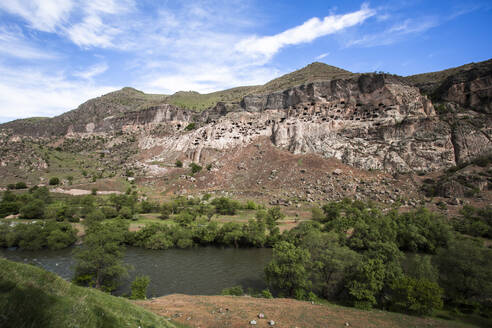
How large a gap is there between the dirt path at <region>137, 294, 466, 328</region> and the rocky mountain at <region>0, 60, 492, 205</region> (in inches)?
2049

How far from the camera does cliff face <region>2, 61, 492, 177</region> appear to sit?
59.5 meters

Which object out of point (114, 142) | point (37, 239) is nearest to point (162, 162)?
point (114, 142)

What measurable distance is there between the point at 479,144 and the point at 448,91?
2199cm

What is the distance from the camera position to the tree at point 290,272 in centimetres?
2094

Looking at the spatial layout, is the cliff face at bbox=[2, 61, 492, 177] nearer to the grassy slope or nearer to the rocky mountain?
the rocky mountain

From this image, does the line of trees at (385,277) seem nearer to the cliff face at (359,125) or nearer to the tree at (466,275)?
the tree at (466,275)

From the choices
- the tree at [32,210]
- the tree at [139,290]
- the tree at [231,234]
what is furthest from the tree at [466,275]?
the tree at [32,210]

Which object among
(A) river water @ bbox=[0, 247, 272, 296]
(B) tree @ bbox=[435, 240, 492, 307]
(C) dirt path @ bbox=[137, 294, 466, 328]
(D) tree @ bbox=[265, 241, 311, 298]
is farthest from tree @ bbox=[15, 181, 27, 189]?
(B) tree @ bbox=[435, 240, 492, 307]

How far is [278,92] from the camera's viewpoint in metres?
89.5

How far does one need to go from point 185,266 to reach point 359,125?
63.8m

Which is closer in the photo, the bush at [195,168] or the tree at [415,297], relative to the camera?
the tree at [415,297]

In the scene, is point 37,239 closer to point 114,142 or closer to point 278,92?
point 278,92

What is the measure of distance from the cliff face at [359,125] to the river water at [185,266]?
45.1 m

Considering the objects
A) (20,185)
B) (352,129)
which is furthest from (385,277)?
(20,185)
